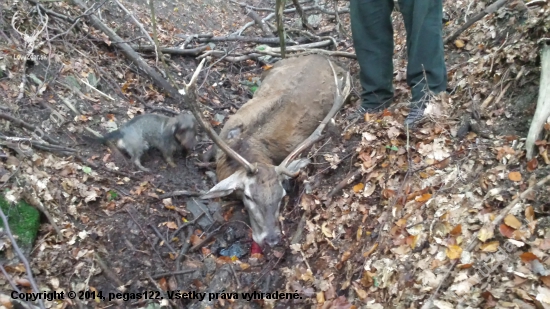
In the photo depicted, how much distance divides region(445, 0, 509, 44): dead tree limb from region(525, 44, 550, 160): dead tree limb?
2640 millimetres

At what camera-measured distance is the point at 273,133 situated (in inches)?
253

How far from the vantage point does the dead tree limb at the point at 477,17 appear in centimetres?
652

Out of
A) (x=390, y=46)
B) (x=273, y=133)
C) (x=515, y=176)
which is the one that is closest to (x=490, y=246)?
(x=515, y=176)

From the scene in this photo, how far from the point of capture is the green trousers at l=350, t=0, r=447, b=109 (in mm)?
4984

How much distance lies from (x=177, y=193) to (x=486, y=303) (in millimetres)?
3846

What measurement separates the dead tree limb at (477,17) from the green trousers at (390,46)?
1.65 metres

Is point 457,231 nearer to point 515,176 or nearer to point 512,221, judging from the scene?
point 512,221

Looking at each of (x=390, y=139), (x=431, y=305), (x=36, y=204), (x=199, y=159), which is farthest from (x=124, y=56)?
(x=431, y=305)

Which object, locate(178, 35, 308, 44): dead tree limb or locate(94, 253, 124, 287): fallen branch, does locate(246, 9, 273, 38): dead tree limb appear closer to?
locate(178, 35, 308, 44): dead tree limb

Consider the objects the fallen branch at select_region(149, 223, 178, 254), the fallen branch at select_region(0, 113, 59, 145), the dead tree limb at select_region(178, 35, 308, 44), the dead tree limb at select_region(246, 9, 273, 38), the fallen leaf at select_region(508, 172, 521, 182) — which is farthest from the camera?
the dead tree limb at select_region(246, 9, 273, 38)

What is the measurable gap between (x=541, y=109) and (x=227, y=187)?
11.0ft

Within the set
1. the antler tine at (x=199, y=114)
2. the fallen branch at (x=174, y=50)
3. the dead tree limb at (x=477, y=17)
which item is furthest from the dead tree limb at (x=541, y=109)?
the fallen branch at (x=174, y=50)

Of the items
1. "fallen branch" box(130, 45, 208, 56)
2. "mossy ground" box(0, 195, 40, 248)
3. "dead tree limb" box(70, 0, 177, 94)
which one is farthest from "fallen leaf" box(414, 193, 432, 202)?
"fallen branch" box(130, 45, 208, 56)

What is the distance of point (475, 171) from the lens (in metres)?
3.95
